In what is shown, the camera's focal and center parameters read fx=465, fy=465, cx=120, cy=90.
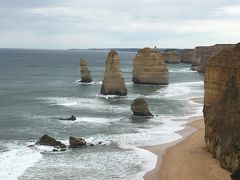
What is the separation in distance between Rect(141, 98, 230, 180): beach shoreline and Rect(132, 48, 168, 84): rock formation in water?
41497 mm

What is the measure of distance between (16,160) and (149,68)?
52.6 m

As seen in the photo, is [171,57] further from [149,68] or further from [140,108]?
[140,108]

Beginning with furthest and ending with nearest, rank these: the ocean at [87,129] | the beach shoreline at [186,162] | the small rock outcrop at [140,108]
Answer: the small rock outcrop at [140,108] → the ocean at [87,129] → the beach shoreline at [186,162]

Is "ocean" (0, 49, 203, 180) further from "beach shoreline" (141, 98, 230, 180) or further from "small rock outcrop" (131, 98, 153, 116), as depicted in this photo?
"small rock outcrop" (131, 98, 153, 116)

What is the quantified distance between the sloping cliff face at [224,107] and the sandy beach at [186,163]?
0.76 meters

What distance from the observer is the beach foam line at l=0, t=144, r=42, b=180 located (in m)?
29.5

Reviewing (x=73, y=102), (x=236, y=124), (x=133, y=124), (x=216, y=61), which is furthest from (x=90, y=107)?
(x=236, y=124)

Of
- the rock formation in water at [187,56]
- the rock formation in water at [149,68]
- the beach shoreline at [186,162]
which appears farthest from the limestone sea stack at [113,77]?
the rock formation in water at [187,56]

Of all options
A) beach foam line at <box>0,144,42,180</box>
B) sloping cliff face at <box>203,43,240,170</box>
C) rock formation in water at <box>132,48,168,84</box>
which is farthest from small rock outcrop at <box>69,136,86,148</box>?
rock formation in water at <box>132,48,168,84</box>

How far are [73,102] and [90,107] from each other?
5667 mm

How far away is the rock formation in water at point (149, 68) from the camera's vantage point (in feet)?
271

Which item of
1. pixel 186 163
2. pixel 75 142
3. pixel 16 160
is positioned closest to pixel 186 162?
pixel 186 163

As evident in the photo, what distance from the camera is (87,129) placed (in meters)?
44.0

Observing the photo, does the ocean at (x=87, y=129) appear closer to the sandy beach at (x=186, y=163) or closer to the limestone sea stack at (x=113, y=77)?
the sandy beach at (x=186, y=163)
